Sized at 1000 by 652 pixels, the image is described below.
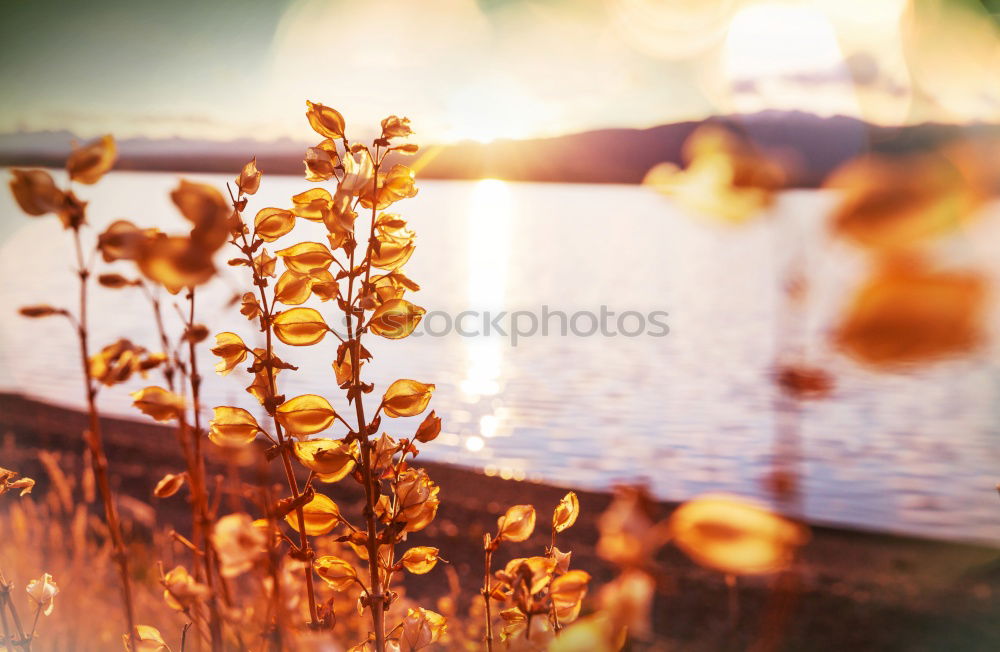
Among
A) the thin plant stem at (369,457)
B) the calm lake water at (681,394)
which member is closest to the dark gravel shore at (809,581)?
the calm lake water at (681,394)

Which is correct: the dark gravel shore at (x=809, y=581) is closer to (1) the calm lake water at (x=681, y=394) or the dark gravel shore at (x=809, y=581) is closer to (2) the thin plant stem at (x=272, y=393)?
(1) the calm lake water at (x=681, y=394)

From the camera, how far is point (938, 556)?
123 inches

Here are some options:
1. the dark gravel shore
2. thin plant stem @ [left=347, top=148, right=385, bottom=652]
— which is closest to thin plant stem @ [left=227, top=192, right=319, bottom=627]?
thin plant stem @ [left=347, top=148, right=385, bottom=652]

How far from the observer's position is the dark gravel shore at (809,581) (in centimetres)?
240

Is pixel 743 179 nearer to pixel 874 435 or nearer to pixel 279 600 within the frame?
pixel 279 600

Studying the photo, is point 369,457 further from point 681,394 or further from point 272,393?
point 681,394

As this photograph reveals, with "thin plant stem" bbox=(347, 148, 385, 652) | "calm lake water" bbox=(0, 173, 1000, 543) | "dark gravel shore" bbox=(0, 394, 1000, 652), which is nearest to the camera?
"thin plant stem" bbox=(347, 148, 385, 652)

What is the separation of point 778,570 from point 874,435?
5139mm

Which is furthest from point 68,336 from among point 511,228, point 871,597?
point 511,228

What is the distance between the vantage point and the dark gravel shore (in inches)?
94.6

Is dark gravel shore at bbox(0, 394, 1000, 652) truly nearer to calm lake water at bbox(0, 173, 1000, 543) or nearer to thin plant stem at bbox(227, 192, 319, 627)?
calm lake water at bbox(0, 173, 1000, 543)

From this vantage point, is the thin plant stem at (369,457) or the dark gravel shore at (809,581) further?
the dark gravel shore at (809,581)

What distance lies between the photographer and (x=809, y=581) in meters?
2.76

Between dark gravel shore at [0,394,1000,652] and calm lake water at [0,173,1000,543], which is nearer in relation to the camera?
calm lake water at [0,173,1000,543]
